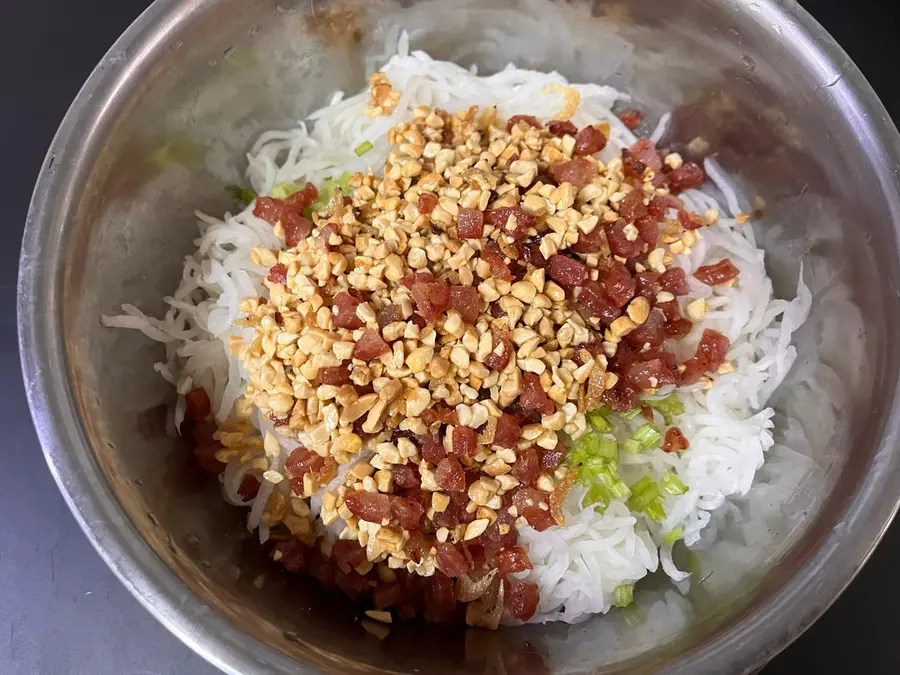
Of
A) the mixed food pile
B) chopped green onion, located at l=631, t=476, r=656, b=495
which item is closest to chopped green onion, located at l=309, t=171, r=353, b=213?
the mixed food pile

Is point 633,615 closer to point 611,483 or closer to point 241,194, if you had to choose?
point 611,483

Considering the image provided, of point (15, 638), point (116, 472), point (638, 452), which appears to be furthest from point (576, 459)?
point (15, 638)

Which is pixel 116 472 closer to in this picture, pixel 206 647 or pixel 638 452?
pixel 206 647

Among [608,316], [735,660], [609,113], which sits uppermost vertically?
[609,113]

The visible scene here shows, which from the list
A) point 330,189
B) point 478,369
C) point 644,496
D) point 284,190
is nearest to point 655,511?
point 644,496

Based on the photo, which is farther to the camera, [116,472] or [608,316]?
[608,316]

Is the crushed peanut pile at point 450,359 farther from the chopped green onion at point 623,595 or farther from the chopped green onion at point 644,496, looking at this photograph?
the chopped green onion at point 623,595
